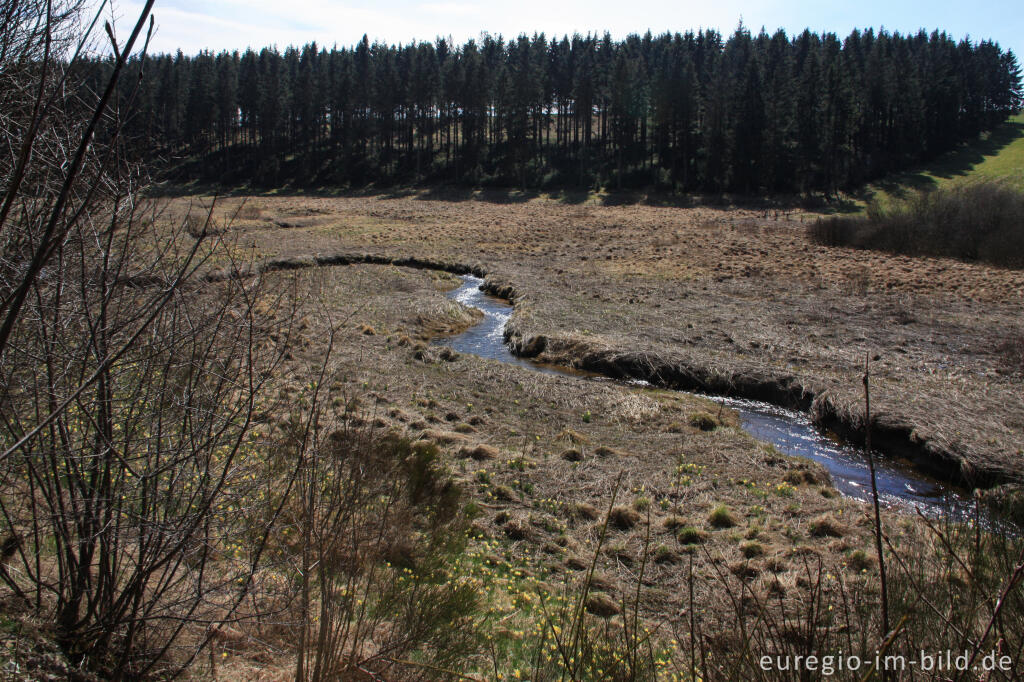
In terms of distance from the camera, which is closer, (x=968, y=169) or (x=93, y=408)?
(x=93, y=408)

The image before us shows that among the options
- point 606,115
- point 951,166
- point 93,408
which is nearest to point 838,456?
point 93,408

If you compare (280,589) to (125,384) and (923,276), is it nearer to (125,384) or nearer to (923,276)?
(125,384)

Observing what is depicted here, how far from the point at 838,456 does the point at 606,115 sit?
72.7 meters

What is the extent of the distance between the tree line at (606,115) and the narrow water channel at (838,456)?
5404cm

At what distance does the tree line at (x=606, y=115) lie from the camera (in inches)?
2564

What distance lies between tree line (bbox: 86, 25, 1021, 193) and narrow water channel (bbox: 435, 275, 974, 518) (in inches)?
2128

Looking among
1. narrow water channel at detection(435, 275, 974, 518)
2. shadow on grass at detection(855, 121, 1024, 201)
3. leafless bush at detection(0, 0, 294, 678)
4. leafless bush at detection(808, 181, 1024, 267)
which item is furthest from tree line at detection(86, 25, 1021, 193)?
leafless bush at detection(0, 0, 294, 678)

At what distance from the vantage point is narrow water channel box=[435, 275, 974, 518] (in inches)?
382

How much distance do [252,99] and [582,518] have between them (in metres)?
88.5

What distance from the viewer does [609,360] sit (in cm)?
1608

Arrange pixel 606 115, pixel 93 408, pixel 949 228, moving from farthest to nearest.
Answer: pixel 606 115 < pixel 949 228 < pixel 93 408

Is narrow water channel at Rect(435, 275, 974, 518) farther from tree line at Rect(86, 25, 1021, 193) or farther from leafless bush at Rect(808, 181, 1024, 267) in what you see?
tree line at Rect(86, 25, 1021, 193)

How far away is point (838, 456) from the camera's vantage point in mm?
11477

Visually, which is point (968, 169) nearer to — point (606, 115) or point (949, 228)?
point (606, 115)
